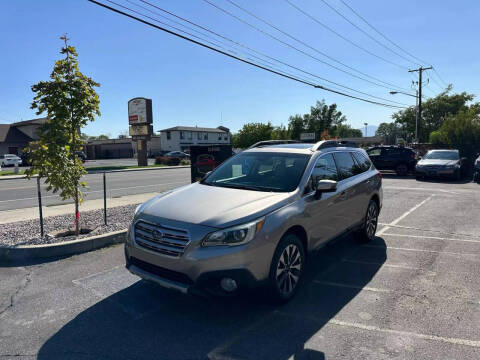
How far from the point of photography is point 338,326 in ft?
10.7

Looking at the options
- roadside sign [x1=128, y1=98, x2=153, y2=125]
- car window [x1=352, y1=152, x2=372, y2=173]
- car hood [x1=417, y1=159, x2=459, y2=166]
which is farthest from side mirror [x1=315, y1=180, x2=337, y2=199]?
roadside sign [x1=128, y1=98, x2=153, y2=125]

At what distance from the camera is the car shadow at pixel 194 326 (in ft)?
9.34

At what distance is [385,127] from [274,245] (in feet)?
666

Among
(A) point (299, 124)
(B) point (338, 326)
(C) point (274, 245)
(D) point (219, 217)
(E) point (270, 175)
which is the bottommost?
(B) point (338, 326)

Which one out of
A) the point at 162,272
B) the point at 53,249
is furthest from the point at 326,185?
the point at 53,249

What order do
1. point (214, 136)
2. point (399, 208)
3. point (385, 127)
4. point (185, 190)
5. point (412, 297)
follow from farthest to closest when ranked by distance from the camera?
point (385, 127) → point (214, 136) → point (399, 208) → point (185, 190) → point (412, 297)

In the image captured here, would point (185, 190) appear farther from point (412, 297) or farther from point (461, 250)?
point (461, 250)

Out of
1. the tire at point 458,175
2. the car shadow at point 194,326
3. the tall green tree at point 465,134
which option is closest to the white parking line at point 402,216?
the car shadow at point 194,326

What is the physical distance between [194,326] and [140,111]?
36881 millimetres

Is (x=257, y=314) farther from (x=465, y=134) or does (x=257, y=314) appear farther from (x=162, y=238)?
(x=465, y=134)

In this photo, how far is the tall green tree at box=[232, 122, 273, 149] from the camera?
70.2 metres

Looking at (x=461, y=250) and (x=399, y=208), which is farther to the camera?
(x=399, y=208)

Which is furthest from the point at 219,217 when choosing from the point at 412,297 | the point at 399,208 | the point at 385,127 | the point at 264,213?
the point at 385,127

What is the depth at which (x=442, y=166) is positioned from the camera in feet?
52.2
